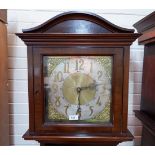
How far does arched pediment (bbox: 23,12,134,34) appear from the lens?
31.0 inches

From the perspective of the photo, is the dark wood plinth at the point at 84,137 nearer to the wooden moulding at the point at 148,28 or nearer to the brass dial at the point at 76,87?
the brass dial at the point at 76,87

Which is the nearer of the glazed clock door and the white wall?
the glazed clock door

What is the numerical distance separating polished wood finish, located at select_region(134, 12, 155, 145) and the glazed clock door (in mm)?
234

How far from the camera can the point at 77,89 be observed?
32.8 inches

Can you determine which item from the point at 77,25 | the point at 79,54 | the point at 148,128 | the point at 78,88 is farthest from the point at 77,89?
the point at 148,128

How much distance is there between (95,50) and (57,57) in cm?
16

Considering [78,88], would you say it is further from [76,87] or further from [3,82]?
[3,82]

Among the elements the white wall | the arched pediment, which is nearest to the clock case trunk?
the arched pediment

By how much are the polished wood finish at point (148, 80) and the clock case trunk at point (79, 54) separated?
0.18 m

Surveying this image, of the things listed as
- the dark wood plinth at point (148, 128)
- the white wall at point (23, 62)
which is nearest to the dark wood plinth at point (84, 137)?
the dark wood plinth at point (148, 128)

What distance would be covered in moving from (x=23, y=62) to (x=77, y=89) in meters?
0.50

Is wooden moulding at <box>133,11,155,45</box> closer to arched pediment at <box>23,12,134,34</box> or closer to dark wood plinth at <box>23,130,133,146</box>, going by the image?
arched pediment at <box>23,12,134,34</box>
